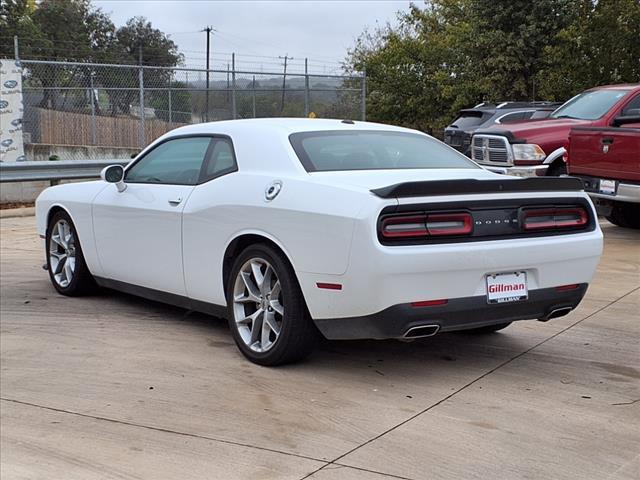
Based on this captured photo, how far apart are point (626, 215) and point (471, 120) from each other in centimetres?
668

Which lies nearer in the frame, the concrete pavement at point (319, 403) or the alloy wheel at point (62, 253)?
Answer: the concrete pavement at point (319, 403)

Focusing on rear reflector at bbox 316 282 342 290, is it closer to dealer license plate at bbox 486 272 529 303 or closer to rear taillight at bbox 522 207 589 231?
dealer license plate at bbox 486 272 529 303

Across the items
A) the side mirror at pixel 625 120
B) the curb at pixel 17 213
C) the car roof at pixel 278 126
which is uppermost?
the side mirror at pixel 625 120

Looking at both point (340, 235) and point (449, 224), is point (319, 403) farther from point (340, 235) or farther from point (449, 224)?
point (449, 224)

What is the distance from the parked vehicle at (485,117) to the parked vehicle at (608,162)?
5414 millimetres

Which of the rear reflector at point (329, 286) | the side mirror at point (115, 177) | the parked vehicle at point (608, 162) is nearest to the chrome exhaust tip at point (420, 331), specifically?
the rear reflector at point (329, 286)

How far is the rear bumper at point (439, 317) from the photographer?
4586 mm

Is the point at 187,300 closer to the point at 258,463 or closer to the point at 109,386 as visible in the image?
the point at 109,386

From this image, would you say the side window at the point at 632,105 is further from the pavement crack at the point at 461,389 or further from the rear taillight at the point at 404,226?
the rear taillight at the point at 404,226

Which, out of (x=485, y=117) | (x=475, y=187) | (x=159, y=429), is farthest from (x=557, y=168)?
(x=159, y=429)

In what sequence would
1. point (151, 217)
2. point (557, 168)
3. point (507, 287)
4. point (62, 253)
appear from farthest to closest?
point (557, 168)
point (62, 253)
point (151, 217)
point (507, 287)

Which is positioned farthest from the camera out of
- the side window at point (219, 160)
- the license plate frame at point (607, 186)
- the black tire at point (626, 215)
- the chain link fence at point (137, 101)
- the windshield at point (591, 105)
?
the chain link fence at point (137, 101)

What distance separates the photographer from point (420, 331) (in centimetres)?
469

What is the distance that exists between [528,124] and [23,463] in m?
9.96
